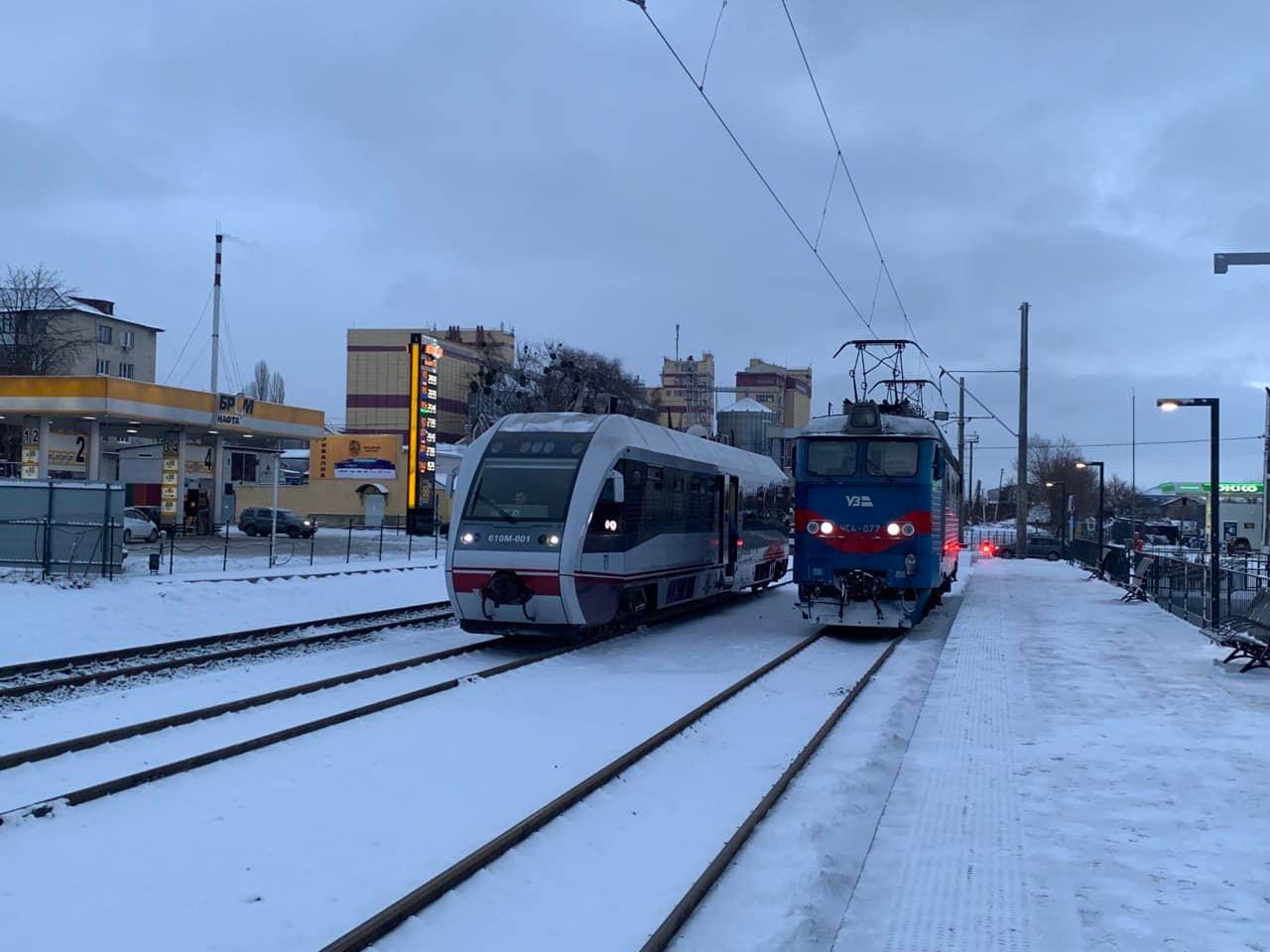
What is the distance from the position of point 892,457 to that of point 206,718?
1119 cm

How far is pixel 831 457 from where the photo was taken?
18172 millimetres

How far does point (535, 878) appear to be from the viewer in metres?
6.28

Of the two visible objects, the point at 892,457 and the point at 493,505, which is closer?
the point at 493,505

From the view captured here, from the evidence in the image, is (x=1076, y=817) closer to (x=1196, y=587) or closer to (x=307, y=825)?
(x=307, y=825)

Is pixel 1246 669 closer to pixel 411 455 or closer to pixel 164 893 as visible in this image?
pixel 164 893

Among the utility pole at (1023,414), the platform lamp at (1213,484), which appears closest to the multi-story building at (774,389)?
the utility pole at (1023,414)

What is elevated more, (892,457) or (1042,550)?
(892,457)

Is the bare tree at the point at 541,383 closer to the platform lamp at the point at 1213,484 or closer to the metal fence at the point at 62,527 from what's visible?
the metal fence at the point at 62,527

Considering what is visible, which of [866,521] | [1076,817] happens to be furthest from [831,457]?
[1076,817]

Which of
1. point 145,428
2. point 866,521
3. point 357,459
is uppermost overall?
point 145,428

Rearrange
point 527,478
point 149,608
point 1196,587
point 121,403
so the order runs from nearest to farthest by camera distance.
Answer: point 527,478, point 149,608, point 1196,587, point 121,403

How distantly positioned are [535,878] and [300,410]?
41046mm

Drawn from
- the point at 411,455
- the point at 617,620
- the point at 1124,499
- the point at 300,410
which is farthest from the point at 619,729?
the point at 1124,499

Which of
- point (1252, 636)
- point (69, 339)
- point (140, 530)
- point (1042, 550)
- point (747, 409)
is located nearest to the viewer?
point (1252, 636)
